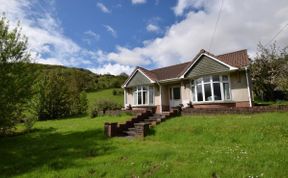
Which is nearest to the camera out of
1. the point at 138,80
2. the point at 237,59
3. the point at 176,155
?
the point at 176,155

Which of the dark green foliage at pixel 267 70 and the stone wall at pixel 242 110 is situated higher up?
the dark green foliage at pixel 267 70

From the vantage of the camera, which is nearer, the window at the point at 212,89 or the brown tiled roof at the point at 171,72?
the window at the point at 212,89

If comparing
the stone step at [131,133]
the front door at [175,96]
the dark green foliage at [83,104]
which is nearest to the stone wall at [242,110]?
the stone step at [131,133]

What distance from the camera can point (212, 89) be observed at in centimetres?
1978

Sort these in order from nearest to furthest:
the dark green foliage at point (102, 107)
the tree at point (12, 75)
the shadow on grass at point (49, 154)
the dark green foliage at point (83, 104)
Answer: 1. the shadow on grass at point (49, 154)
2. the tree at point (12, 75)
3. the dark green foliage at point (102, 107)
4. the dark green foliage at point (83, 104)

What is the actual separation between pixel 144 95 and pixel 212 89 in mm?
8488

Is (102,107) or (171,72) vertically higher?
(171,72)

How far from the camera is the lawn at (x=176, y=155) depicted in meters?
7.18

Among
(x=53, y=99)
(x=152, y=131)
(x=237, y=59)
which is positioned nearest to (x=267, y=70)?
(x=237, y=59)

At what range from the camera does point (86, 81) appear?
60.7 m

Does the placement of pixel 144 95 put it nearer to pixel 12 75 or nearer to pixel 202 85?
pixel 202 85

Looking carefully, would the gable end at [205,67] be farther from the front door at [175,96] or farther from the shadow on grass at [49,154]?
the shadow on grass at [49,154]

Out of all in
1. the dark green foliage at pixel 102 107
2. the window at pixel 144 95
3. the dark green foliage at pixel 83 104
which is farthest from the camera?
the dark green foliage at pixel 83 104

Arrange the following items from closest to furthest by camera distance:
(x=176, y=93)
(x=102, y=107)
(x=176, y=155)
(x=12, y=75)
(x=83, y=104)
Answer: (x=176, y=155) → (x=12, y=75) → (x=176, y=93) → (x=102, y=107) → (x=83, y=104)
